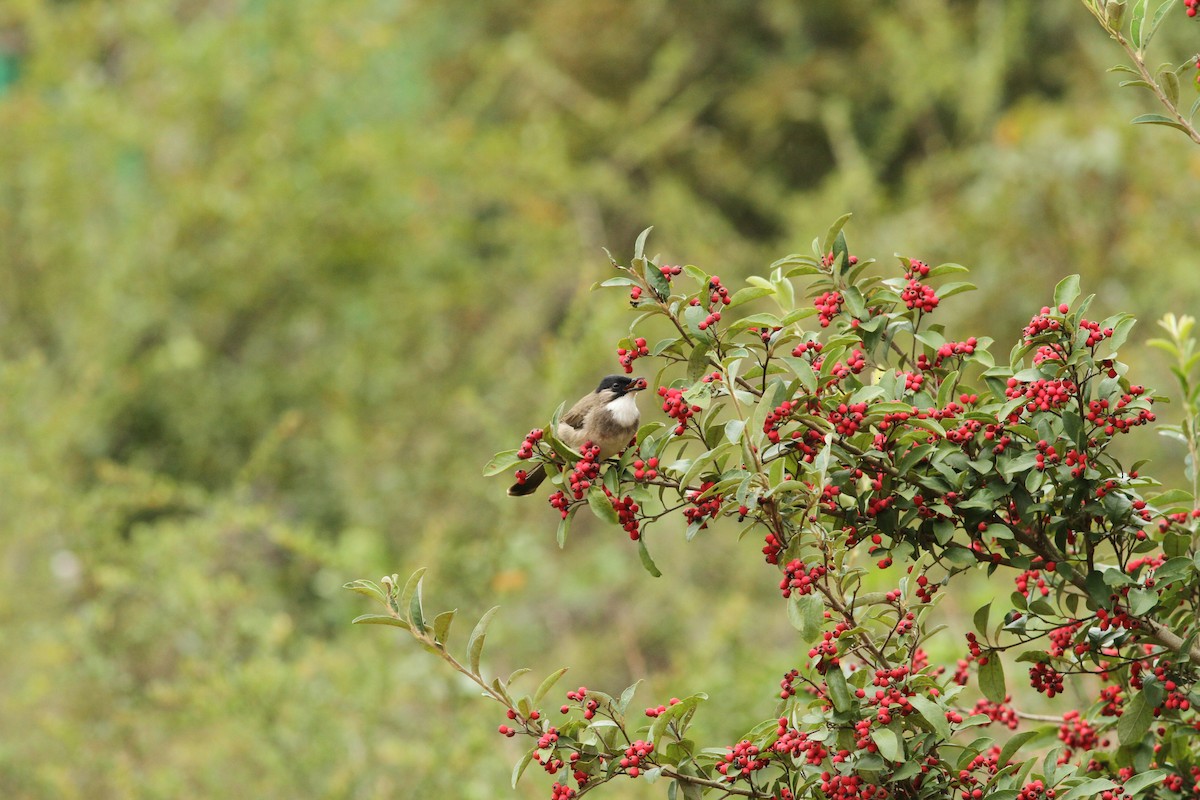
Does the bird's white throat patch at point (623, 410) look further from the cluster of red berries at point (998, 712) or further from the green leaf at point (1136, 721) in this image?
the green leaf at point (1136, 721)

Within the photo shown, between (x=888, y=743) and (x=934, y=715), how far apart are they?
0.36ft

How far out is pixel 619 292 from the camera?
244 inches

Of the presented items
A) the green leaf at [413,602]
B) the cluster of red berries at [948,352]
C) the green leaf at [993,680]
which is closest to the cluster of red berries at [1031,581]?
the green leaf at [993,680]

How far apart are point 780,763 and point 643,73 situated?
28.2 feet

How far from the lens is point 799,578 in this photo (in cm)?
173

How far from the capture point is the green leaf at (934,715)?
1.74 meters

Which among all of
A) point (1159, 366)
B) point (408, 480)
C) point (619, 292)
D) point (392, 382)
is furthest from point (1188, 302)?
point (392, 382)

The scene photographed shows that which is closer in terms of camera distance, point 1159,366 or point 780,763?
point 780,763

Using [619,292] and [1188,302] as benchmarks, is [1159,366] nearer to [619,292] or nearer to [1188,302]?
[1188,302]

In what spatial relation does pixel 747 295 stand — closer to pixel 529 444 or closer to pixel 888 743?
pixel 529 444

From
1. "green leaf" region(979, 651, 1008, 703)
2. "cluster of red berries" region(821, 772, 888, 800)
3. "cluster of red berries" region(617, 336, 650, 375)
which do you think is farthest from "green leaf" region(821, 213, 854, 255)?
"cluster of red berries" region(821, 772, 888, 800)

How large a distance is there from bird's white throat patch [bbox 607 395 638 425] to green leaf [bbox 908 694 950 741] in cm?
81

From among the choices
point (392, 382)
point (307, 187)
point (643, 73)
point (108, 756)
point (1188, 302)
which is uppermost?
point (643, 73)

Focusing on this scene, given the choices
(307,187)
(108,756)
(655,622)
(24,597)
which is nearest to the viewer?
(108,756)
